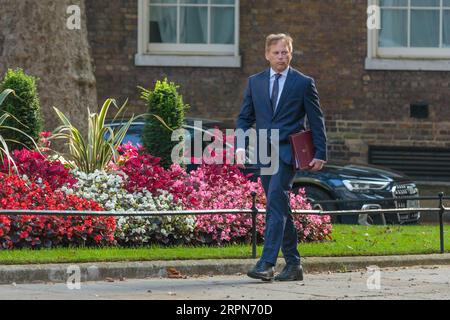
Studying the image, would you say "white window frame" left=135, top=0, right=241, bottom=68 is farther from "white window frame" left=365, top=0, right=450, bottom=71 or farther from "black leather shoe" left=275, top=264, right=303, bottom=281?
"black leather shoe" left=275, top=264, right=303, bottom=281

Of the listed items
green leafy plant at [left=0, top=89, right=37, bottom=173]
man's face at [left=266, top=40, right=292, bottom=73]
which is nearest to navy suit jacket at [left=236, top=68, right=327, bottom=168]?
man's face at [left=266, top=40, right=292, bottom=73]

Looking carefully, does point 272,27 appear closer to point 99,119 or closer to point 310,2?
point 310,2

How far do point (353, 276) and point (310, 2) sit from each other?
35.9 feet

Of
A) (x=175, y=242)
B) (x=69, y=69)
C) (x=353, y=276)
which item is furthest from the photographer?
(x=69, y=69)

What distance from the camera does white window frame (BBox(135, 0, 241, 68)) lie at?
866 inches

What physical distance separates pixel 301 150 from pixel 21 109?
12.7ft

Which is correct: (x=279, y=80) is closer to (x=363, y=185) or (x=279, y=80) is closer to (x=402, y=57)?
(x=363, y=185)

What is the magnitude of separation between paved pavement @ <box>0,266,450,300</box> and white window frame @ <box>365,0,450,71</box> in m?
10.5

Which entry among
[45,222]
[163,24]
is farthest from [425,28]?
[45,222]

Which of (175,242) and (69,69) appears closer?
(175,242)

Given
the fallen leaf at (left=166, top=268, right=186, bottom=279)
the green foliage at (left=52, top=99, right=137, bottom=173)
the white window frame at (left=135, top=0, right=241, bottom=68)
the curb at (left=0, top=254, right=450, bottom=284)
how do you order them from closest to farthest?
the curb at (left=0, top=254, right=450, bottom=284), the fallen leaf at (left=166, top=268, right=186, bottom=279), the green foliage at (left=52, top=99, right=137, bottom=173), the white window frame at (left=135, top=0, right=241, bottom=68)

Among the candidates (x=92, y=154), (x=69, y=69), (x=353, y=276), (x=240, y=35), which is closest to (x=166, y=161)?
(x=92, y=154)

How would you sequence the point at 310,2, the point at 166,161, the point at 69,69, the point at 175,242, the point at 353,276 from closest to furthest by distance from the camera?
the point at 353,276 < the point at 175,242 < the point at 166,161 < the point at 69,69 < the point at 310,2

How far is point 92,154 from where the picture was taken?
13.3 meters
